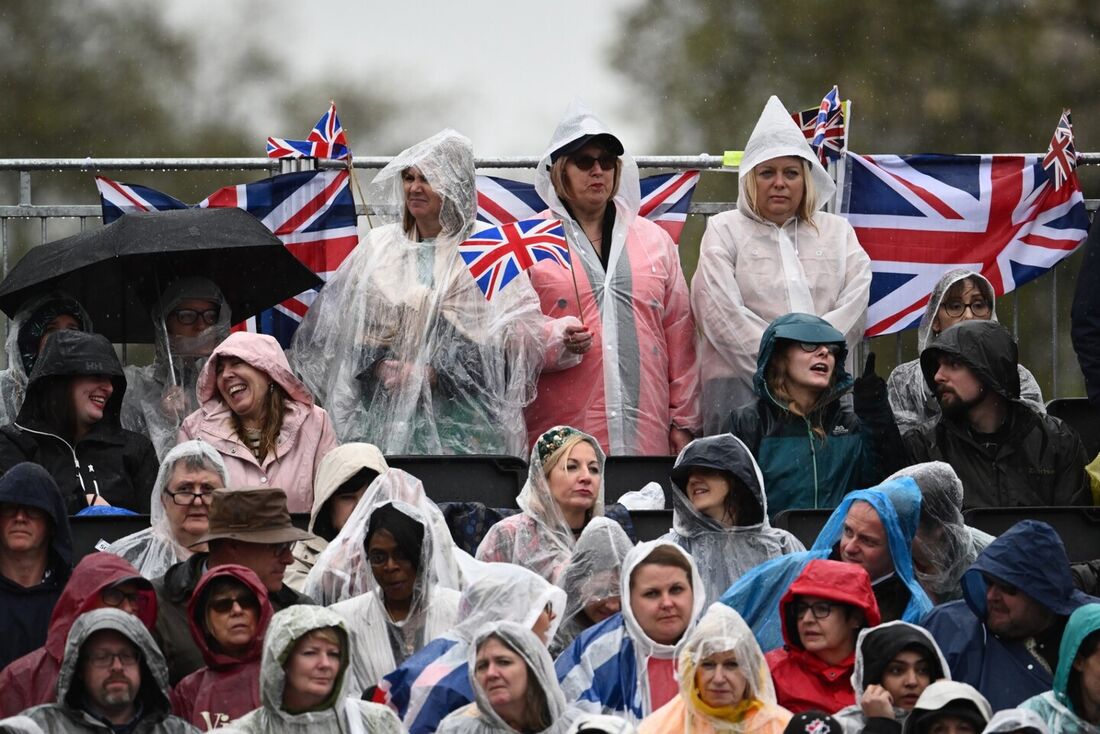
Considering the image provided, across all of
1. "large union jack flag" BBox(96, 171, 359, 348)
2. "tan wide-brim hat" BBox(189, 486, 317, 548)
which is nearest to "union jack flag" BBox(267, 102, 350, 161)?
"large union jack flag" BBox(96, 171, 359, 348)

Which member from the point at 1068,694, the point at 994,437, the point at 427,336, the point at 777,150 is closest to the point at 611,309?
the point at 427,336

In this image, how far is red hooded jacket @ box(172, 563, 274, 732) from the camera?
27.7 ft

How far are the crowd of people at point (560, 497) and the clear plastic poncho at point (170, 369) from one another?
16mm

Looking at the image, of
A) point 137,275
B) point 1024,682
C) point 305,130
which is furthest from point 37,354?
point 305,130

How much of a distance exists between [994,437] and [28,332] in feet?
12.5

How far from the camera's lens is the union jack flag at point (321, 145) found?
12336 millimetres

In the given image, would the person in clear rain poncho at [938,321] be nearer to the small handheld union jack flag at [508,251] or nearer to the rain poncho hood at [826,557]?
the small handheld union jack flag at [508,251]

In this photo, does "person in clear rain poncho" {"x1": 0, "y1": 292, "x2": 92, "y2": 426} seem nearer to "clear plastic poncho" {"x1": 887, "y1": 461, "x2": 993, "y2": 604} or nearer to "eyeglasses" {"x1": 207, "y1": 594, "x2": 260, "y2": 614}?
"eyeglasses" {"x1": 207, "y1": 594, "x2": 260, "y2": 614}

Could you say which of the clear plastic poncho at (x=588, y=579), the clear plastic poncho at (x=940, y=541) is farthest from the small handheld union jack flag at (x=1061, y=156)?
the clear plastic poncho at (x=588, y=579)

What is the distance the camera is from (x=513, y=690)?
325 inches

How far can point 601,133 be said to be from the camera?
11242 millimetres

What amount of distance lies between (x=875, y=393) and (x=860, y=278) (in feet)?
4.55

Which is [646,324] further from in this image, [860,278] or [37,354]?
[37,354]

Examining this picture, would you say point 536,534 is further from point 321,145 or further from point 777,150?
point 321,145
